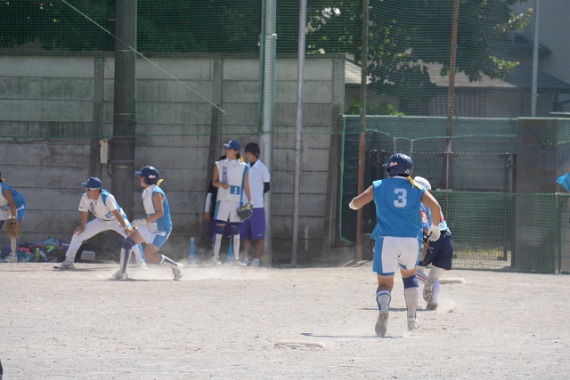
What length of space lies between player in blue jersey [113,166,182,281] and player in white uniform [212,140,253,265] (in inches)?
85.9

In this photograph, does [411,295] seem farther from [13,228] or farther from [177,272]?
[13,228]

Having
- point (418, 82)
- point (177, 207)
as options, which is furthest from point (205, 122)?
point (418, 82)

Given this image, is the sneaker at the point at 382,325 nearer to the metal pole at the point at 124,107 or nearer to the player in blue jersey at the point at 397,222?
the player in blue jersey at the point at 397,222

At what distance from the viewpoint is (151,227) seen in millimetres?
14062

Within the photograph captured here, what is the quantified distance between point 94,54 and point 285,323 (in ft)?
28.8

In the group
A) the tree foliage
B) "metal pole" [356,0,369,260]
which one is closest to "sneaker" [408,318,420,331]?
"metal pole" [356,0,369,260]

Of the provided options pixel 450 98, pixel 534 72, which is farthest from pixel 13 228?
pixel 534 72

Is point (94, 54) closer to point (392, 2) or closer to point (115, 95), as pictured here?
point (115, 95)

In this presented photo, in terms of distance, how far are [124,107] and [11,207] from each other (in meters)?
2.39

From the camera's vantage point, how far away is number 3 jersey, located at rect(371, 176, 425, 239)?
9867mm

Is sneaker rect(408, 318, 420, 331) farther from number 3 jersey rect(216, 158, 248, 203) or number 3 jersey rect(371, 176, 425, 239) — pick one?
number 3 jersey rect(216, 158, 248, 203)

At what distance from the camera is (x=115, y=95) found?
55.6 feet

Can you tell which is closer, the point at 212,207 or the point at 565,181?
the point at 565,181

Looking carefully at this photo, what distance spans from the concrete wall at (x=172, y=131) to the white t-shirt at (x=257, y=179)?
95 centimetres
